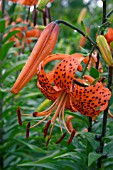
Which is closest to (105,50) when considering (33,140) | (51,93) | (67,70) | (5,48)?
(67,70)

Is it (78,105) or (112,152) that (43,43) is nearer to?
(78,105)

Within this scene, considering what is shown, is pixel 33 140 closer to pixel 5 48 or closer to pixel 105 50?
pixel 5 48

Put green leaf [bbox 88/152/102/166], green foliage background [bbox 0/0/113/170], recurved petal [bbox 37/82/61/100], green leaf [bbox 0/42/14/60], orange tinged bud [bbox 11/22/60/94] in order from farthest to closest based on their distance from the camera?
green leaf [bbox 0/42/14/60] < green foliage background [bbox 0/0/113/170] < recurved petal [bbox 37/82/61/100] < green leaf [bbox 88/152/102/166] < orange tinged bud [bbox 11/22/60/94]

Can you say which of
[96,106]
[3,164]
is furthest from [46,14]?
[3,164]

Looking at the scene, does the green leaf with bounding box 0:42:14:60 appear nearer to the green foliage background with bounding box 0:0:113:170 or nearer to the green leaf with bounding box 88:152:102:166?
the green foliage background with bounding box 0:0:113:170

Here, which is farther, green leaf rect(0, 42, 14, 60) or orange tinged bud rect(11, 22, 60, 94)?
green leaf rect(0, 42, 14, 60)

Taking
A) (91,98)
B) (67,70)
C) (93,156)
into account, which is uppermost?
(67,70)

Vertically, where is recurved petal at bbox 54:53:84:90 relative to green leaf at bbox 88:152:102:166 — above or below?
above

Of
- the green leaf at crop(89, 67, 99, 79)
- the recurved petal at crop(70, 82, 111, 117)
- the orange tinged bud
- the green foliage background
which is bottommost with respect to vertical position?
the green foliage background

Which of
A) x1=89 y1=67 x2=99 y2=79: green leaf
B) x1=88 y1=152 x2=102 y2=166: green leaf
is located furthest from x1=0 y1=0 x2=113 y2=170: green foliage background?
x1=89 y1=67 x2=99 y2=79: green leaf
